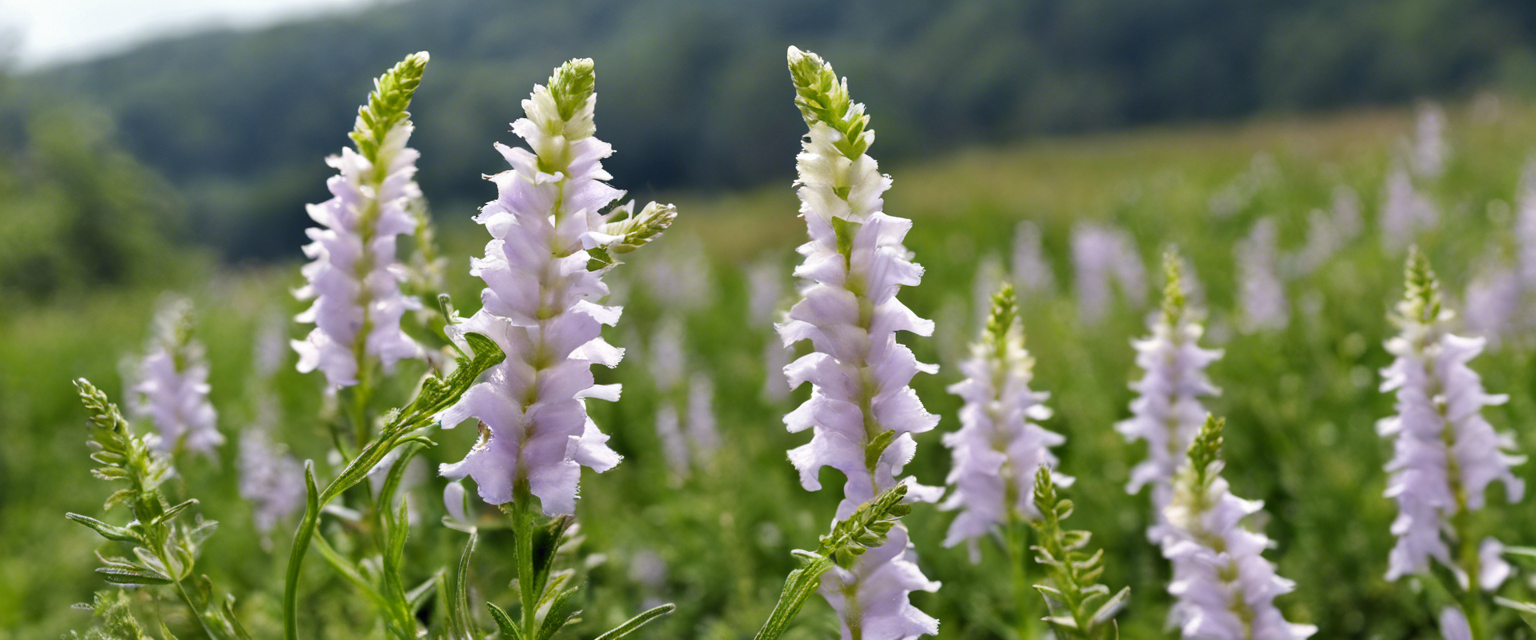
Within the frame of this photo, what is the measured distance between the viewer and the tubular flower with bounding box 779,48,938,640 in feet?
2.67

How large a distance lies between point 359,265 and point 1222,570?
42.3 inches

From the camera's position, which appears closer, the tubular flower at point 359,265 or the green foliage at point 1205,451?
the green foliage at point 1205,451

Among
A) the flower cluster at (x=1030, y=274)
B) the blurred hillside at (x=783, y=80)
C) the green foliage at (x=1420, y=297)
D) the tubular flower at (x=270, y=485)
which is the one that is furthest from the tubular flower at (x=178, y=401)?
the blurred hillside at (x=783, y=80)

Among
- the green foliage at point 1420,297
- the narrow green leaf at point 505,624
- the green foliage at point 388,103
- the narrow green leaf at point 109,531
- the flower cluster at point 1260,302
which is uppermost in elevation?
the flower cluster at point 1260,302

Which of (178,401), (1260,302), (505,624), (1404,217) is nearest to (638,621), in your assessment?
(505,624)

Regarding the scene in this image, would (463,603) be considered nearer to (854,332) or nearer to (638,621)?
(638,621)

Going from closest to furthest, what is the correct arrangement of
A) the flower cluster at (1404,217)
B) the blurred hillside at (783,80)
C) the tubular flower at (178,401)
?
the tubular flower at (178,401)
the flower cluster at (1404,217)
the blurred hillside at (783,80)

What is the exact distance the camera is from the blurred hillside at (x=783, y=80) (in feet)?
144

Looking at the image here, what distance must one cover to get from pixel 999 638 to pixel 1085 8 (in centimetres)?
6621

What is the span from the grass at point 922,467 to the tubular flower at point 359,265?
1.36 feet

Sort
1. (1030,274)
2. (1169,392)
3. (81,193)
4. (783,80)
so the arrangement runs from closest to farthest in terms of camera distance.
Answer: (1169,392) < (1030,274) < (81,193) < (783,80)

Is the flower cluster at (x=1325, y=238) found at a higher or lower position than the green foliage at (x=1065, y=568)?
higher

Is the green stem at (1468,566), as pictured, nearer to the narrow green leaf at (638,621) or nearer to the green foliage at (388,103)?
the narrow green leaf at (638,621)

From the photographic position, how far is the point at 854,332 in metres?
0.83
